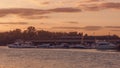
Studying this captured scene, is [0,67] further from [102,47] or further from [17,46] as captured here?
[17,46]

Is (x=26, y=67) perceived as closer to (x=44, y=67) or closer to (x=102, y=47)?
(x=44, y=67)

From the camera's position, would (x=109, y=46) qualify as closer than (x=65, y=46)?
Yes

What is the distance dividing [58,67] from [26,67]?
4.13 m

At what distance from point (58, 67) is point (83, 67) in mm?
3241

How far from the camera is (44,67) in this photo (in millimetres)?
56688

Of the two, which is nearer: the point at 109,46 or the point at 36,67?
the point at 36,67

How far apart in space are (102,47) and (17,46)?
47562 millimetres

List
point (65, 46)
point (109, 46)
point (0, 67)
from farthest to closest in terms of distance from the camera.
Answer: point (65, 46) → point (109, 46) → point (0, 67)

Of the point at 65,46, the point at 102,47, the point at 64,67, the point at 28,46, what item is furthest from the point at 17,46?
the point at 64,67

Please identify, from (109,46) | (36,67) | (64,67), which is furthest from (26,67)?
Result: (109,46)

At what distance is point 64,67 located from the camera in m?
57.9

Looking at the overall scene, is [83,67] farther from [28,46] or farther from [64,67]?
[28,46]

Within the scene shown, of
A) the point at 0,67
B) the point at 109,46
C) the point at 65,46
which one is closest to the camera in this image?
the point at 0,67

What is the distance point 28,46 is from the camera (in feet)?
654
